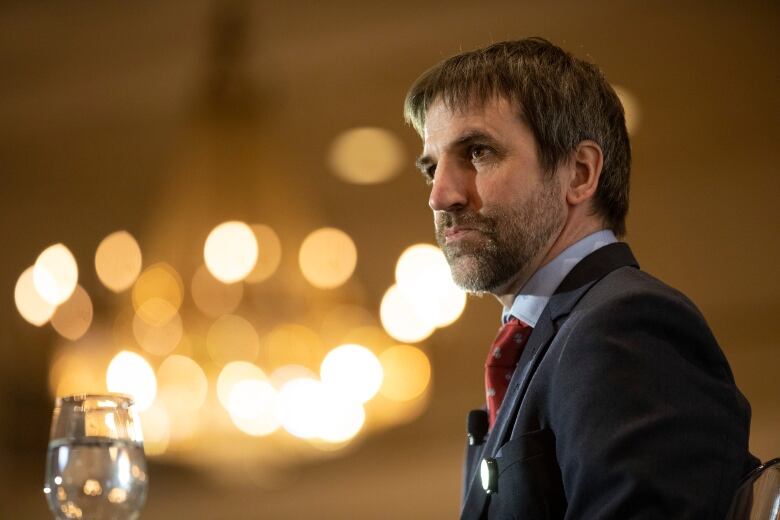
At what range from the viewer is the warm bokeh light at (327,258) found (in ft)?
19.5

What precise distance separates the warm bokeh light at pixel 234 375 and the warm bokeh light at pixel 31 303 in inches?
78.3

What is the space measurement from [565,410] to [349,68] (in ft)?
17.5

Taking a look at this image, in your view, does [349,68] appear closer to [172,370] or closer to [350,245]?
[350,245]

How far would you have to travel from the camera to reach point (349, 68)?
6527 millimetres

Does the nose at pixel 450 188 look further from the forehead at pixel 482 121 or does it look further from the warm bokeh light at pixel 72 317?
the warm bokeh light at pixel 72 317

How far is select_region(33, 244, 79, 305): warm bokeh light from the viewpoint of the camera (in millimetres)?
6520

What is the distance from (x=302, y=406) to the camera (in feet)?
16.8

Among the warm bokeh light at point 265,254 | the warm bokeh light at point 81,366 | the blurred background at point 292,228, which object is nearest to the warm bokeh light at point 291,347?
the blurred background at point 292,228

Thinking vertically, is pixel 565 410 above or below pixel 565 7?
below

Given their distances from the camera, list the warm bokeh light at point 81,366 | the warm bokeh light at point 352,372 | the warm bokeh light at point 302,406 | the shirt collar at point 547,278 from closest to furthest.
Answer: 1. the shirt collar at point 547,278
2. the warm bokeh light at point 302,406
3. the warm bokeh light at point 352,372
4. the warm bokeh light at point 81,366

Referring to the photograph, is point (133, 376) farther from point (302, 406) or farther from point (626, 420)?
point (626, 420)

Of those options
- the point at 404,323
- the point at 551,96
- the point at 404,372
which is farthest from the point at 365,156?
the point at 551,96

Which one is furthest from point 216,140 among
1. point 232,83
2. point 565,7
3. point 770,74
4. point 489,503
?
point 489,503

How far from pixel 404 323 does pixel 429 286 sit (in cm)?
35
